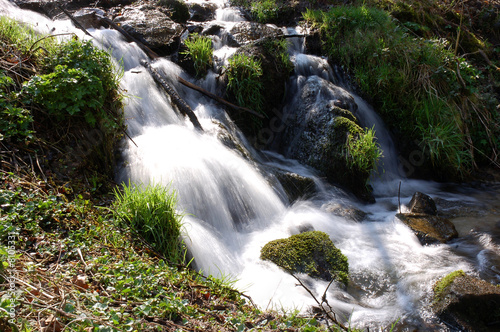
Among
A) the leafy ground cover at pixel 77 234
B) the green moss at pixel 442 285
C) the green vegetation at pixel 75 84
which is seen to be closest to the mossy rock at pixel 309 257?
the leafy ground cover at pixel 77 234

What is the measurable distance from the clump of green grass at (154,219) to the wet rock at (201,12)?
300 inches

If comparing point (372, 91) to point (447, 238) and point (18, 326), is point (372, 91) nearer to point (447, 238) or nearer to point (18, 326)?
point (447, 238)

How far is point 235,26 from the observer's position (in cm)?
786

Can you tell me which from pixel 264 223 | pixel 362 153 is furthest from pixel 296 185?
pixel 362 153

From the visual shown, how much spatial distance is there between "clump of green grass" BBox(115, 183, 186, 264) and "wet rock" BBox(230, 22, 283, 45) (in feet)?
16.8

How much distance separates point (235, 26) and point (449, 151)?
5.36 meters

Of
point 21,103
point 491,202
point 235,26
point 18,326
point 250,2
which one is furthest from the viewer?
point 250,2

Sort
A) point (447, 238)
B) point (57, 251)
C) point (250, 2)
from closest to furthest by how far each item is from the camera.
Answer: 1. point (57, 251)
2. point (447, 238)
3. point (250, 2)

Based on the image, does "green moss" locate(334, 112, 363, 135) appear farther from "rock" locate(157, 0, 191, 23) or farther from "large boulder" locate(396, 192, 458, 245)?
"rock" locate(157, 0, 191, 23)

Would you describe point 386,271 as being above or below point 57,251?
below

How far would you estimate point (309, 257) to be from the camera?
3650mm

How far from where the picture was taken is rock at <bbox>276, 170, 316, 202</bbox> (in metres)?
5.22

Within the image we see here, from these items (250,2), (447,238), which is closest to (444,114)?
(447,238)

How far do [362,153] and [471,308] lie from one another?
2875mm
